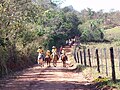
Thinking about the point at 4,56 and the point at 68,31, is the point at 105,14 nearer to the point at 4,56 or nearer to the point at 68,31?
the point at 68,31

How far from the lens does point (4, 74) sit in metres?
28.6

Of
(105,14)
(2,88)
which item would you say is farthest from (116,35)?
(2,88)

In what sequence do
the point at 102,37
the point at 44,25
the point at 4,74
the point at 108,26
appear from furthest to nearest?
the point at 108,26 < the point at 102,37 < the point at 44,25 < the point at 4,74

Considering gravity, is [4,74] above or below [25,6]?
below

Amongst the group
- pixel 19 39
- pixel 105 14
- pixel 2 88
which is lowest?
pixel 2 88

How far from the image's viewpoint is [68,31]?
75.1 metres

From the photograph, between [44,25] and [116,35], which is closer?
[44,25]

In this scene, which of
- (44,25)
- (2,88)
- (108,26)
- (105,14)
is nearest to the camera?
(2,88)

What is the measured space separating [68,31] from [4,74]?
47.0 m

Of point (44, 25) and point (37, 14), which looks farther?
point (44, 25)

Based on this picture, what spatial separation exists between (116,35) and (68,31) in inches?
353

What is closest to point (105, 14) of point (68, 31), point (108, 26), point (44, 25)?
point (108, 26)

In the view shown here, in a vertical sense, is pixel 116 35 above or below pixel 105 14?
below

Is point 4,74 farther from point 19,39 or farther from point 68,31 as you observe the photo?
point 68,31
